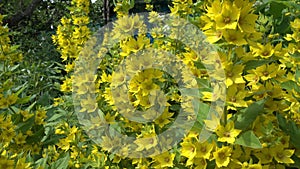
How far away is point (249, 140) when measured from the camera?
1.06 m

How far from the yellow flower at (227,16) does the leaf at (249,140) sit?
261 millimetres

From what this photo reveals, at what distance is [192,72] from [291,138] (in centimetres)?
33

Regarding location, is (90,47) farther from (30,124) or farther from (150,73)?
(150,73)

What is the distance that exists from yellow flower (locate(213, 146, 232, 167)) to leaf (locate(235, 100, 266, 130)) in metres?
0.06

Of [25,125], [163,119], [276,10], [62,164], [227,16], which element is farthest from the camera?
[276,10]

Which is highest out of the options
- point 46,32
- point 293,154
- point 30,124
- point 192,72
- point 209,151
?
point 192,72

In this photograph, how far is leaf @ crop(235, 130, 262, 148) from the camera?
1043 millimetres

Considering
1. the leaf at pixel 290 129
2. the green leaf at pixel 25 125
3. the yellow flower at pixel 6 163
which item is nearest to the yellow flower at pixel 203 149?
the leaf at pixel 290 129

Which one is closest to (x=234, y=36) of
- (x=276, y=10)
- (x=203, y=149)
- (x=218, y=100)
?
(x=218, y=100)

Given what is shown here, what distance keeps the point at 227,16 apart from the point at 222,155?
1.09 feet

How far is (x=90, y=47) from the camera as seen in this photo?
221 centimetres

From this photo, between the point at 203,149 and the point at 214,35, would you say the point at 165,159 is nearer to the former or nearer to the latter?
the point at 203,149

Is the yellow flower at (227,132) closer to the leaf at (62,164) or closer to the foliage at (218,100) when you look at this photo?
the foliage at (218,100)

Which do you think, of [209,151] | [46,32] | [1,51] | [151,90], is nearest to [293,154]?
[209,151]
